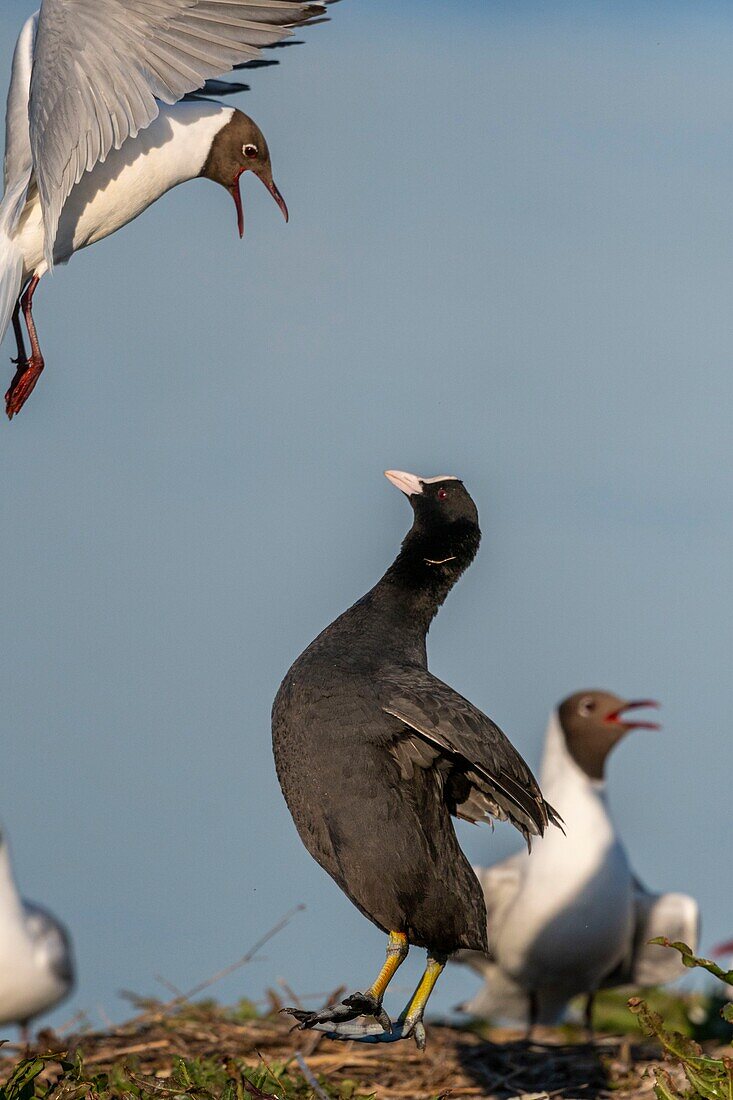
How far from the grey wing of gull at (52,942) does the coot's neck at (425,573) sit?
16.5 feet

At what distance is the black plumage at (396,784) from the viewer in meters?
4.29

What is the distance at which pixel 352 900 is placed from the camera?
4406 mm

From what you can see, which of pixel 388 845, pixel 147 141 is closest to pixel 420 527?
pixel 388 845

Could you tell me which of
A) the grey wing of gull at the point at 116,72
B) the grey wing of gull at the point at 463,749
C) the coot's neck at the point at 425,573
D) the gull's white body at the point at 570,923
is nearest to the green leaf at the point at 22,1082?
the grey wing of gull at the point at 463,749

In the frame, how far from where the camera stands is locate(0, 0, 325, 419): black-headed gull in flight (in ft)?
17.8

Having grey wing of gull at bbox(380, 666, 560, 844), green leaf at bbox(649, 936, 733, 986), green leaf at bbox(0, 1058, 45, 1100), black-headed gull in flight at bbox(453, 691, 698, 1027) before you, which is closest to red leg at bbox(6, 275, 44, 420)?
grey wing of gull at bbox(380, 666, 560, 844)

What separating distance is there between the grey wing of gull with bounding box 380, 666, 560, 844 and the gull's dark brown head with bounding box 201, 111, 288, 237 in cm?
290

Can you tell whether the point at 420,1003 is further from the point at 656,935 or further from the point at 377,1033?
the point at 656,935

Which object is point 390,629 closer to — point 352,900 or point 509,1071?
point 352,900

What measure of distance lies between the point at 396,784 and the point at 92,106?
279 cm

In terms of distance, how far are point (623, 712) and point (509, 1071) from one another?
370 cm

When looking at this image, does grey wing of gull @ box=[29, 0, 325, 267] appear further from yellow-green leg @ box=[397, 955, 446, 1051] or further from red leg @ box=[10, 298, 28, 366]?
yellow-green leg @ box=[397, 955, 446, 1051]

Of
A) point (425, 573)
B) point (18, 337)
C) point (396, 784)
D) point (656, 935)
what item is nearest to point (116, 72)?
point (18, 337)

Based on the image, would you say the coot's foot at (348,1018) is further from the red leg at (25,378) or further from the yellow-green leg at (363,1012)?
the red leg at (25,378)
